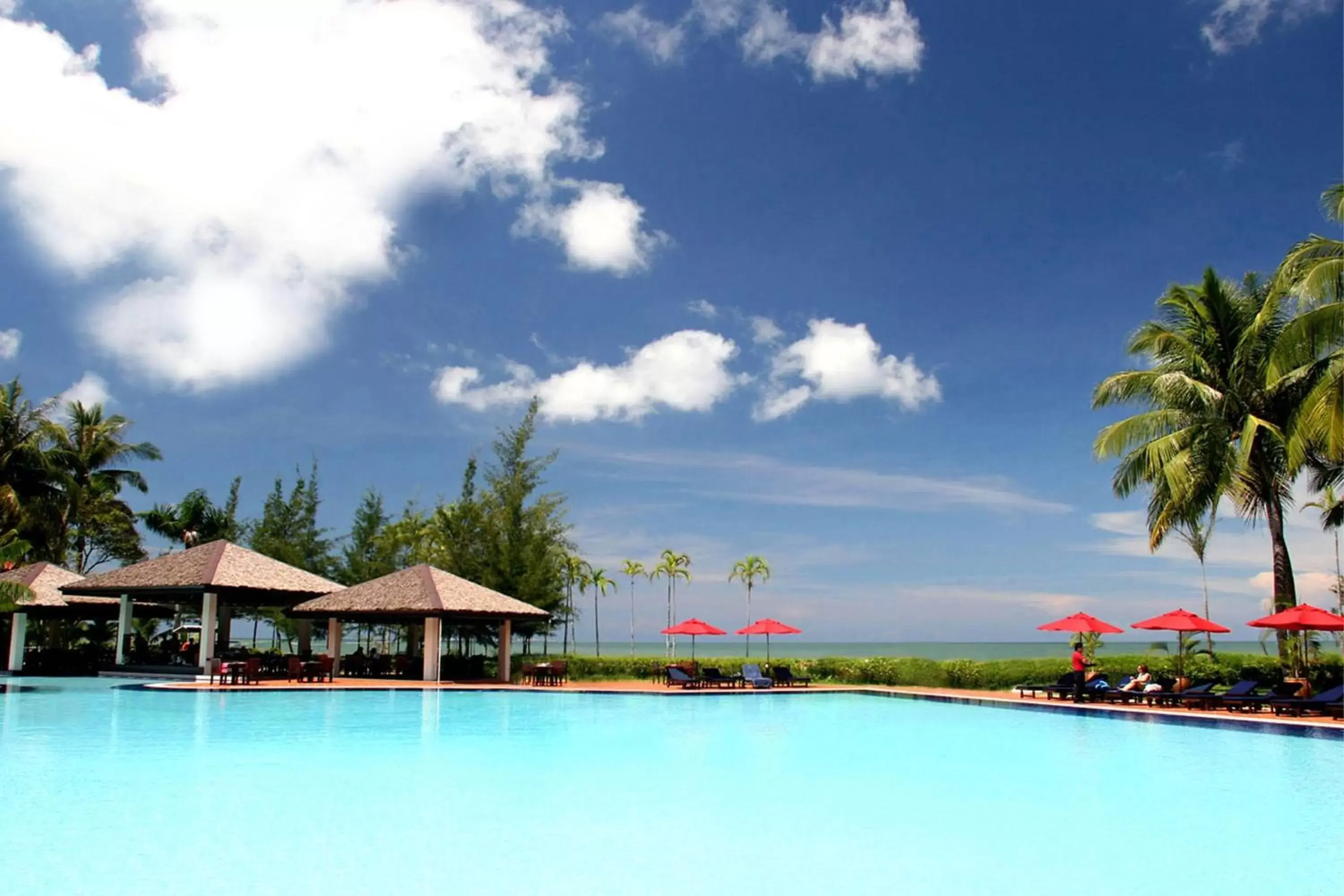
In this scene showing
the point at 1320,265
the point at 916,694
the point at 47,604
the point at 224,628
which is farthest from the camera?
the point at 224,628

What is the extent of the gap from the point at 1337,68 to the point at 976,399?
15.2m

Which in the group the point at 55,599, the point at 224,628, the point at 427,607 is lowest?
the point at 224,628

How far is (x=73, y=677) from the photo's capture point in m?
26.9

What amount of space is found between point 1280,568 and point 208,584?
76.2ft

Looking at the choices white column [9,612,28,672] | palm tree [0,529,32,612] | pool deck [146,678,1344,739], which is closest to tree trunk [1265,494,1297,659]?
pool deck [146,678,1344,739]

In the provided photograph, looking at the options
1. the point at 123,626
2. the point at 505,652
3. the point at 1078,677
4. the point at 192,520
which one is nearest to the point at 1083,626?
the point at 1078,677

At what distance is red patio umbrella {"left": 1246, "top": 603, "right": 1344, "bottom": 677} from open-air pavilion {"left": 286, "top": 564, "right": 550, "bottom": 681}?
15.8 metres

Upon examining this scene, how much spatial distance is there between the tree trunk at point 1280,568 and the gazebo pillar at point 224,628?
25.2m

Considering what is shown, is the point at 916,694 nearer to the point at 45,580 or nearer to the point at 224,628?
the point at 224,628

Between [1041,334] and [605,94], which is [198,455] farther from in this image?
[1041,334]

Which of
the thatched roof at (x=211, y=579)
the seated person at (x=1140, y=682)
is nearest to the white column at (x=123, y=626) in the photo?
the thatched roof at (x=211, y=579)

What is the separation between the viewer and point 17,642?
92.0ft

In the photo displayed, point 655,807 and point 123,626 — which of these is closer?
point 655,807

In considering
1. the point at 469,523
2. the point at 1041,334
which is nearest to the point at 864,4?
the point at 1041,334
